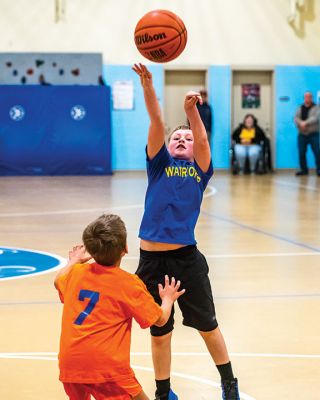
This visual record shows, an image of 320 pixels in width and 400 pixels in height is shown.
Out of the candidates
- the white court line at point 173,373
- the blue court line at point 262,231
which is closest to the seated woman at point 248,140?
the blue court line at point 262,231

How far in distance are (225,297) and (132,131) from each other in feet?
51.3

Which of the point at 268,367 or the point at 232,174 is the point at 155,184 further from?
the point at 232,174

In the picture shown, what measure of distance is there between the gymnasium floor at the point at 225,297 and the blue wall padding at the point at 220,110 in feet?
24.7

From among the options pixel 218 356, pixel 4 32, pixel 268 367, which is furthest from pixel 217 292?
pixel 4 32

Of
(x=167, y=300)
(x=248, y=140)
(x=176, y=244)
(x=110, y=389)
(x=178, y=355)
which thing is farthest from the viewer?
(x=248, y=140)

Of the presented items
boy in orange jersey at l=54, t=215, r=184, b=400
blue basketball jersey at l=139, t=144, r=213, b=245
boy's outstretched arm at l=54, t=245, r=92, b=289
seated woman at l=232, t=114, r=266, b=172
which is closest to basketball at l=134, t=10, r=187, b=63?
blue basketball jersey at l=139, t=144, r=213, b=245

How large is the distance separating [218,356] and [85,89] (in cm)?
1716

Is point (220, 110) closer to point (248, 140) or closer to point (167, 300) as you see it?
point (248, 140)

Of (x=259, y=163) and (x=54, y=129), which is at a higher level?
(x=54, y=129)

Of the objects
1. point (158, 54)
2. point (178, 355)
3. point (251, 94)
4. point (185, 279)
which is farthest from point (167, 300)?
point (251, 94)

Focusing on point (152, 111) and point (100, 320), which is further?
point (152, 111)

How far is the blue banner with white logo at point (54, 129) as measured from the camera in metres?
20.8

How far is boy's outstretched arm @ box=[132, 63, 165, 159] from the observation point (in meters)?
4.24

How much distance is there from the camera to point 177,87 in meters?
22.6
